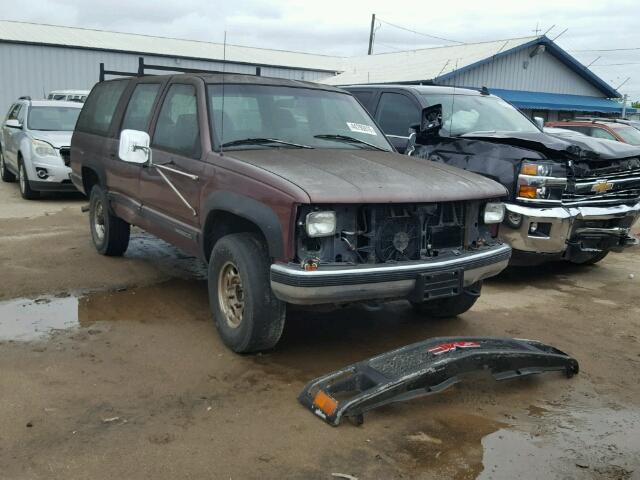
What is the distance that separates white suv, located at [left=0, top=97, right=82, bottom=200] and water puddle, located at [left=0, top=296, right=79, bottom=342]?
15.8 ft

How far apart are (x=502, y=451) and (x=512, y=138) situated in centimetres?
391

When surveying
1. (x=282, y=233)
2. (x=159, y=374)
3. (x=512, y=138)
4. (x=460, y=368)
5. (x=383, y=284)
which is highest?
(x=512, y=138)

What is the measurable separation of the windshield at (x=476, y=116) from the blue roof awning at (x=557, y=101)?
1694cm

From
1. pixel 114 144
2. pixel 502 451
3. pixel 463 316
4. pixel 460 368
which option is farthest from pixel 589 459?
pixel 114 144

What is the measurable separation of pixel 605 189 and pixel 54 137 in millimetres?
8770

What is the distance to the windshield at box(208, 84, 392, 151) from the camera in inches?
197

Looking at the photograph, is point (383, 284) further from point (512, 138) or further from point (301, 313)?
point (512, 138)

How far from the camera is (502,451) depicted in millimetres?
3420


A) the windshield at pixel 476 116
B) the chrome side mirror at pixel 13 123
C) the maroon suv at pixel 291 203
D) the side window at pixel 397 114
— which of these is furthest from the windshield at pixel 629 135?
the chrome side mirror at pixel 13 123

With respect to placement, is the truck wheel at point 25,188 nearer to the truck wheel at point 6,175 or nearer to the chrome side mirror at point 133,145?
the truck wheel at point 6,175

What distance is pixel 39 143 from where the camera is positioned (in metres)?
11.1

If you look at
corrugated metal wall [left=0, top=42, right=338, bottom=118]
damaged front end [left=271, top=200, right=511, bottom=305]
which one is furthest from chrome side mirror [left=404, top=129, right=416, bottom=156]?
corrugated metal wall [left=0, top=42, right=338, bottom=118]

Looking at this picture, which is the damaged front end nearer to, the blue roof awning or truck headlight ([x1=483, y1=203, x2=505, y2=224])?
truck headlight ([x1=483, y1=203, x2=505, y2=224])

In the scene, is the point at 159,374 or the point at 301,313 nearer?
the point at 159,374
